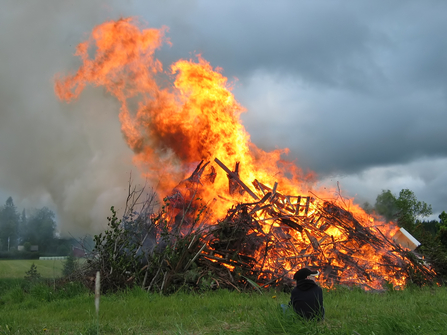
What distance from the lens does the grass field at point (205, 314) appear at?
4586 millimetres

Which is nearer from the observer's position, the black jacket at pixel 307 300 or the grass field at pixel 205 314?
the grass field at pixel 205 314

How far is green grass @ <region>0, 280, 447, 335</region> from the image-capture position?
4586mm

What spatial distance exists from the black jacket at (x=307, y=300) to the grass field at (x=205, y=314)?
0.24 meters

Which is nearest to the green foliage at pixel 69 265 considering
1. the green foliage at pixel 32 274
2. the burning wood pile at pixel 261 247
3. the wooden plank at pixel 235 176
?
the green foliage at pixel 32 274

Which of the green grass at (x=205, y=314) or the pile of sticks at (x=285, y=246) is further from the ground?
the pile of sticks at (x=285, y=246)

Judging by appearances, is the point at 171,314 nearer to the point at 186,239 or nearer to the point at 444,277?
the point at 186,239

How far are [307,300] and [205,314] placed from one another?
2.62 m

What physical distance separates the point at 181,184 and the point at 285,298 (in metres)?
6.32

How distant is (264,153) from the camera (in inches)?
625

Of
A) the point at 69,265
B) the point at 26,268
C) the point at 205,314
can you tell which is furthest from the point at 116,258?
the point at 26,268

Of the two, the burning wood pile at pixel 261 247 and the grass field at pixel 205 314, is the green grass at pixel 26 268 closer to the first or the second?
the grass field at pixel 205 314

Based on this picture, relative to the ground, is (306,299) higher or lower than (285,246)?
lower

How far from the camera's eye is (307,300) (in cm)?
518

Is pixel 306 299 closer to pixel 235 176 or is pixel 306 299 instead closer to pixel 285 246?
pixel 285 246
